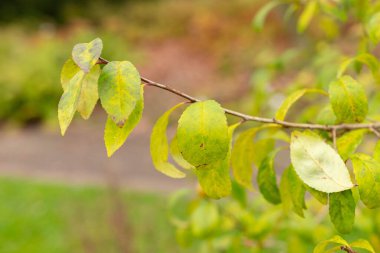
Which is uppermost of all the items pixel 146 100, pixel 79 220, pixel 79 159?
pixel 146 100

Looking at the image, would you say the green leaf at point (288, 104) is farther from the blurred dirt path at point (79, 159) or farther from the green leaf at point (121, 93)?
the blurred dirt path at point (79, 159)

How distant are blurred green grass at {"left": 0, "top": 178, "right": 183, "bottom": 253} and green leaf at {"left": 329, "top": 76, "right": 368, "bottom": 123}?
2704mm

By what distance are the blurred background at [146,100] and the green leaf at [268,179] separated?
0.56 meters

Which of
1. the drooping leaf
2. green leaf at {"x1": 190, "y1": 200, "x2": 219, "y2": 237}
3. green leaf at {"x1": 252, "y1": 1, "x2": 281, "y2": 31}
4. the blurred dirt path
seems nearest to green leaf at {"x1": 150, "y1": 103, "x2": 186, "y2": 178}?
the drooping leaf

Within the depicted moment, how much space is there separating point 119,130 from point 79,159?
281 inches

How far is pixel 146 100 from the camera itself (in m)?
10.2

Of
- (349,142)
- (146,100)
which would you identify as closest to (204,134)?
(349,142)

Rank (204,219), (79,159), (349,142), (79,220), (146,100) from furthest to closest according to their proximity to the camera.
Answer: (146,100) < (79,159) < (79,220) < (204,219) < (349,142)

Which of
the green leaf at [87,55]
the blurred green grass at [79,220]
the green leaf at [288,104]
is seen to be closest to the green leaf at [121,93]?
the green leaf at [87,55]

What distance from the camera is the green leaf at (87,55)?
33.4 inches

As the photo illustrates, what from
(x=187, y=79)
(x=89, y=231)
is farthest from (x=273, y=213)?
(x=187, y=79)

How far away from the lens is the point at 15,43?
1191cm

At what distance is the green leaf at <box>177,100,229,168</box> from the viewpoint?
2.89 feet

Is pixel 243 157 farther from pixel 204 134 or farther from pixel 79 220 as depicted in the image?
pixel 79 220
